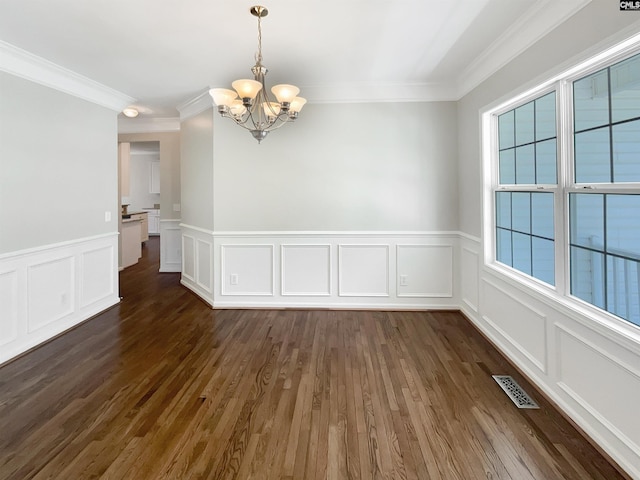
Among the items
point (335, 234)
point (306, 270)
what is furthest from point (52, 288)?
point (335, 234)

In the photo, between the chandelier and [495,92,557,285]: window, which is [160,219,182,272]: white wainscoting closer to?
the chandelier

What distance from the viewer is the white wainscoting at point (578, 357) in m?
1.74

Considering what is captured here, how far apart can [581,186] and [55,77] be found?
474cm

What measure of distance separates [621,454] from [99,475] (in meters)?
2.67

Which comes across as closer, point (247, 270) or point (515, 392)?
point (515, 392)

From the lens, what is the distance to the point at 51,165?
3506 mm

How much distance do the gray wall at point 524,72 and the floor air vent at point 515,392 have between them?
154 centimetres

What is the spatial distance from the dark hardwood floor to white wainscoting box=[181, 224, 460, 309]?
669 mm

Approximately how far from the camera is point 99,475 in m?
1.74

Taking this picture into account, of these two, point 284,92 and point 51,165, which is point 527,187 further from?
point 51,165

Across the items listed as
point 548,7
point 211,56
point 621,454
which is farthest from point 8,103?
point 621,454

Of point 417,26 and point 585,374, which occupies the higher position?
point 417,26

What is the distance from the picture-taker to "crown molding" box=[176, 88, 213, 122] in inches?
172

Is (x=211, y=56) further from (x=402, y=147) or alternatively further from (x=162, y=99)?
(x=402, y=147)
